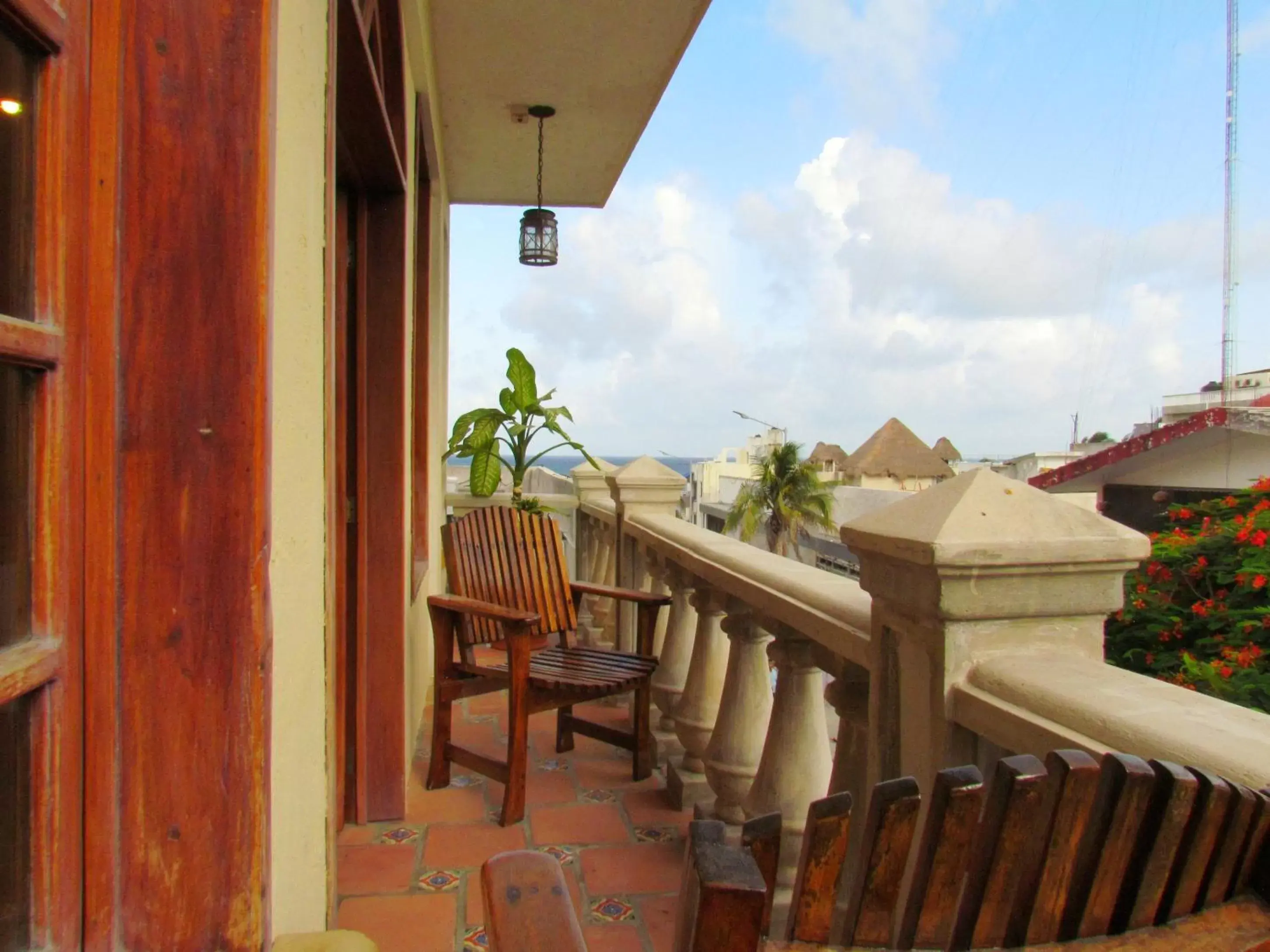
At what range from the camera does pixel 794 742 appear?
6.70 ft

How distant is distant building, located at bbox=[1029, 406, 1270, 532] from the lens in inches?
260

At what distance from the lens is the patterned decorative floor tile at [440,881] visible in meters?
2.29

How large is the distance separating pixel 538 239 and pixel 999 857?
5.08 metres

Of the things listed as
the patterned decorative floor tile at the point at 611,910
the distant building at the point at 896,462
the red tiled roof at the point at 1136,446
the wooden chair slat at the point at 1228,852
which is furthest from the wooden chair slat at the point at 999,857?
the distant building at the point at 896,462

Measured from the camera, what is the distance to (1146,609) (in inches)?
107

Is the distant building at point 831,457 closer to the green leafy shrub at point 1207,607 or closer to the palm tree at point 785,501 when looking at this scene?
the palm tree at point 785,501

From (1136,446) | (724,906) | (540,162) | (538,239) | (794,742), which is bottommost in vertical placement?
(794,742)

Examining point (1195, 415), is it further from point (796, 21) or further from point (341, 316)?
point (796, 21)

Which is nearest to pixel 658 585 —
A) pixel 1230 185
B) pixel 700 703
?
pixel 700 703

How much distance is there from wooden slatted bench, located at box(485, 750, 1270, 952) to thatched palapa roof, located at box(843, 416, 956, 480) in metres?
30.3

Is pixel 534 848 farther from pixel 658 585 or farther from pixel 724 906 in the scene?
pixel 724 906

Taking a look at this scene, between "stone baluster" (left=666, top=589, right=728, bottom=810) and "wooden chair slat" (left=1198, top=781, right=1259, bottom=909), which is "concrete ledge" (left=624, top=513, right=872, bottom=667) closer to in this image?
"stone baluster" (left=666, top=589, right=728, bottom=810)

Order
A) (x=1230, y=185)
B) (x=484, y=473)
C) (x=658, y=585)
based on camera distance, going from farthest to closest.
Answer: (x=1230, y=185), (x=484, y=473), (x=658, y=585)

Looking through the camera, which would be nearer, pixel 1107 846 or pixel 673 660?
pixel 1107 846
